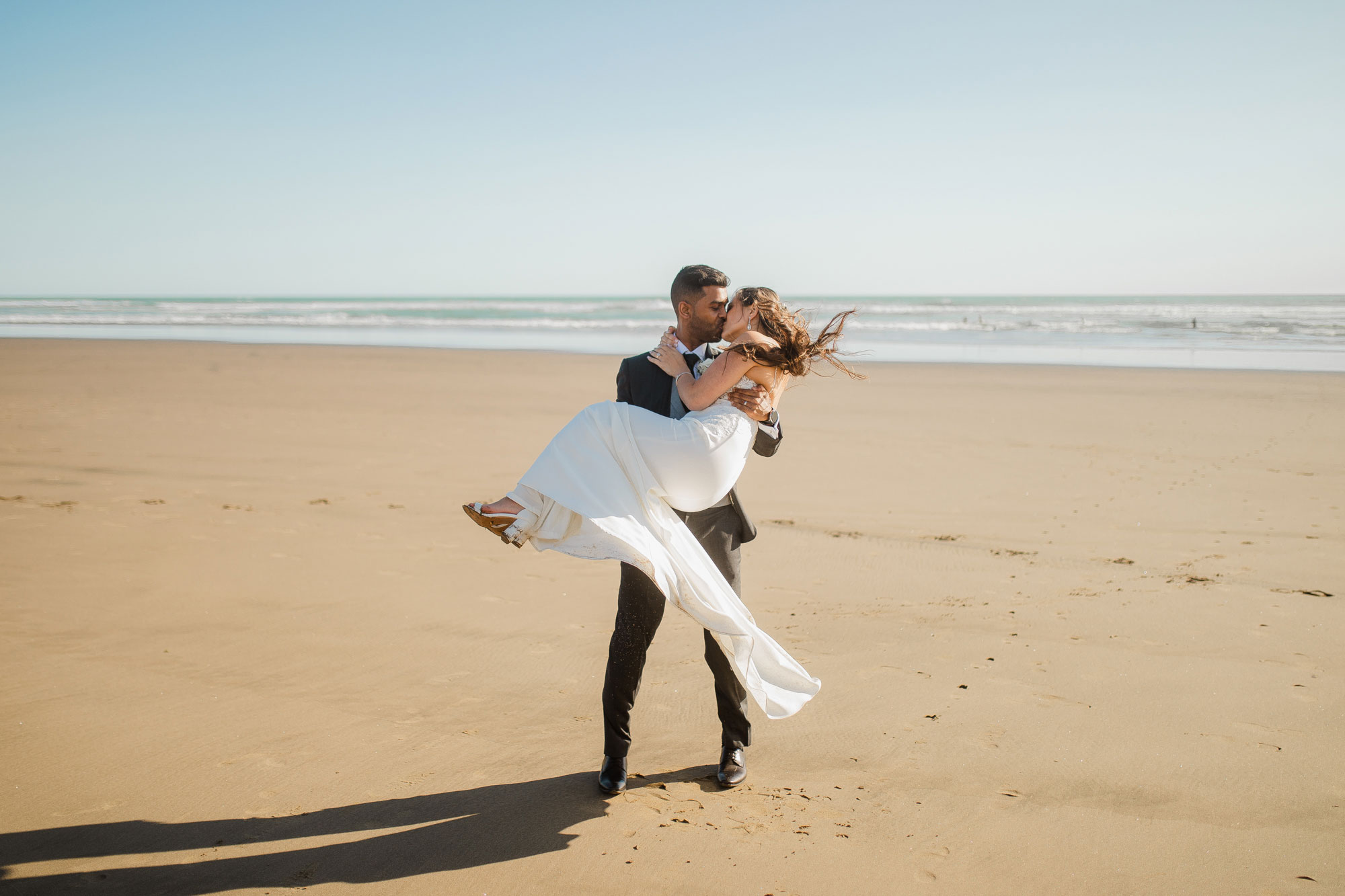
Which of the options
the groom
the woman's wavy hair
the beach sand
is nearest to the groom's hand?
the groom

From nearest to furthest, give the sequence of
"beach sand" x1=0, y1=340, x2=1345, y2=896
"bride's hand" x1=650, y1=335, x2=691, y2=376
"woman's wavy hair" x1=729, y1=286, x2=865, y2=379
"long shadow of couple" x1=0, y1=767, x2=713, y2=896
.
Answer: "long shadow of couple" x1=0, y1=767, x2=713, y2=896 → "beach sand" x1=0, y1=340, x2=1345, y2=896 → "woman's wavy hair" x1=729, y1=286, x2=865, y2=379 → "bride's hand" x1=650, y1=335, x2=691, y2=376

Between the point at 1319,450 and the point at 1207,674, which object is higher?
the point at 1319,450

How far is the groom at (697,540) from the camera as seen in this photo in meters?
3.07

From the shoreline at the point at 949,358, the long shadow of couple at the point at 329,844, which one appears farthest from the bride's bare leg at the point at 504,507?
the shoreline at the point at 949,358

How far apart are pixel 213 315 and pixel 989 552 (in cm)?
4599

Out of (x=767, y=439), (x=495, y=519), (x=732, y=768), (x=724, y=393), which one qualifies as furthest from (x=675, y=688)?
(x=724, y=393)

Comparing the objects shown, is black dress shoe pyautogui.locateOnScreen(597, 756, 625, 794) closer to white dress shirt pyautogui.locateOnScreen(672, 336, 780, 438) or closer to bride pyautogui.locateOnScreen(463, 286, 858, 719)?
bride pyautogui.locateOnScreen(463, 286, 858, 719)

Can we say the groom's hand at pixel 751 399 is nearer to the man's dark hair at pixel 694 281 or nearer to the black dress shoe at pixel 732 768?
the man's dark hair at pixel 694 281

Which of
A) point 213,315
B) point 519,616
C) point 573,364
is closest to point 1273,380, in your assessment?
point 573,364

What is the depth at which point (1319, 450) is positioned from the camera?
9570mm

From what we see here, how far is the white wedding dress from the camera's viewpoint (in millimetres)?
2877

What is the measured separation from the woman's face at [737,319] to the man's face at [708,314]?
0.09ft

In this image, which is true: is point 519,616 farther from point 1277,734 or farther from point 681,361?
point 1277,734

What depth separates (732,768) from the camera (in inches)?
129
